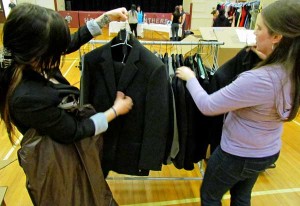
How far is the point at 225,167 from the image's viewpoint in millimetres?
1208

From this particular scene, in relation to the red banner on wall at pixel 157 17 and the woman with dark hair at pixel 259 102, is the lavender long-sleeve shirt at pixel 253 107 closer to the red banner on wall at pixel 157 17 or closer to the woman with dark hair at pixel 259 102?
the woman with dark hair at pixel 259 102

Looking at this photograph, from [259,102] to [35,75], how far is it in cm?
87

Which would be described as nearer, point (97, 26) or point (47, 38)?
point (47, 38)

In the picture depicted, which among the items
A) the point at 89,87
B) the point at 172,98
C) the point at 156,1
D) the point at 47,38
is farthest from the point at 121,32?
the point at 156,1

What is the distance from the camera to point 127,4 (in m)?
13.4

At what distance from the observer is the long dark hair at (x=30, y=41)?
0.86 metres

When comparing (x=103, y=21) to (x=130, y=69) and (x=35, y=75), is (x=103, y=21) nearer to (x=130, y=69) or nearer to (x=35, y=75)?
(x=130, y=69)

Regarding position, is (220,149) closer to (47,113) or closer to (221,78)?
(221,78)

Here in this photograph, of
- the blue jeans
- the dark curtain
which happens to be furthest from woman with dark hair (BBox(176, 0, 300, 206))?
the dark curtain

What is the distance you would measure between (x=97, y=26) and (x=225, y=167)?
991 millimetres

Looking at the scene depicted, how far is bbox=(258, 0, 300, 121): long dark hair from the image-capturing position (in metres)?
0.92

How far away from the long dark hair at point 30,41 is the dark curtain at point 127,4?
1326 centimetres

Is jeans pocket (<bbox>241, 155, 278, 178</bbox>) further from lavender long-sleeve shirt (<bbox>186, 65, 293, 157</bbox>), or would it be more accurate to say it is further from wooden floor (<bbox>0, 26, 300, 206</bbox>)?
wooden floor (<bbox>0, 26, 300, 206</bbox>)

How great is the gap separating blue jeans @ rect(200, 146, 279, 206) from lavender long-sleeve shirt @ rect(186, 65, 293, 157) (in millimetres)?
37
